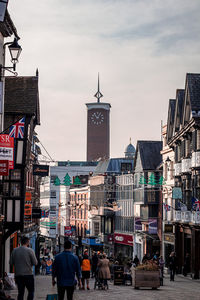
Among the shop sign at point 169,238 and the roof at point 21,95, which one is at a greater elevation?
the roof at point 21,95

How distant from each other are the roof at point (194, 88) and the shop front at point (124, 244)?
1319 inches

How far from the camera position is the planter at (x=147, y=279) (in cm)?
2730

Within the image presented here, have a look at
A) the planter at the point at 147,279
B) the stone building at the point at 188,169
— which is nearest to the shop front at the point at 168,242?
the stone building at the point at 188,169

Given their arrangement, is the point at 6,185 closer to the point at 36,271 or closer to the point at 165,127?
the point at 36,271

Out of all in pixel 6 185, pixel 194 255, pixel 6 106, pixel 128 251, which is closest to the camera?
pixel 6 185

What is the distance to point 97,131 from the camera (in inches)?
5925

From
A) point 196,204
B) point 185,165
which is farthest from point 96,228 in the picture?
point 196,204

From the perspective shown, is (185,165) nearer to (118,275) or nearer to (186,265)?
(186,265)

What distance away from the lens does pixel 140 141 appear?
7394cm

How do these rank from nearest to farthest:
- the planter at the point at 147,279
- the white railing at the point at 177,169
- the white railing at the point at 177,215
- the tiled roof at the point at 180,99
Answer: the planter at the point at 147,279
the white railing at the point at 177,215
the white railing at the point at 177,169
the tiled roof at the point at 180,99

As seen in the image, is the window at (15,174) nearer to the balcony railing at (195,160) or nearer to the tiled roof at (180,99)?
the balcony railing at (195,160)

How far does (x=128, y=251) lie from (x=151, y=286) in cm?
5260

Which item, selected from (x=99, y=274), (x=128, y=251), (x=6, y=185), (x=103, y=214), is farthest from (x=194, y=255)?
(x=103, y=214)

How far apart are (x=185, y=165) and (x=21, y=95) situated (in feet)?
44.4
